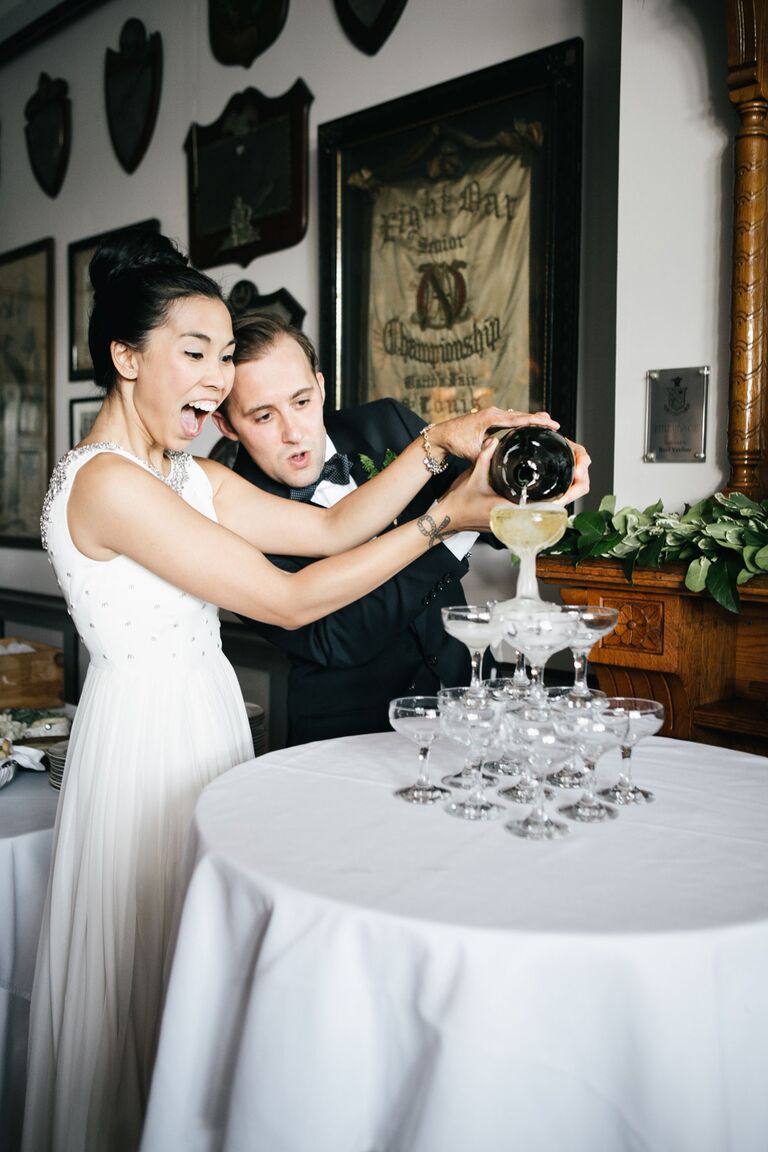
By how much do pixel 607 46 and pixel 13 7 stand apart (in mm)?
4464

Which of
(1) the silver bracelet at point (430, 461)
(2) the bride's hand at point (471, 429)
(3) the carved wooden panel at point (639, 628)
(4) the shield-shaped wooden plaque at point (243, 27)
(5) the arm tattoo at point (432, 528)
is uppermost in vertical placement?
(4) the shield-shaped wooden plaque at point (243, 27)

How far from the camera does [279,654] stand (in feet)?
14.8

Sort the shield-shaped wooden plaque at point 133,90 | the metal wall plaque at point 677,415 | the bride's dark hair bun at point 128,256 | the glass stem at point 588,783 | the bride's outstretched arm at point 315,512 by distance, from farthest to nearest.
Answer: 1. the shield-shaped wooden plaque at point 133,90
2. the metal wall plaque at point 677,415
3. the bride's outstretched arm at point 315,512
4. the bride's dark hair bun at point 128,256
5. the glass stem at point 588,783

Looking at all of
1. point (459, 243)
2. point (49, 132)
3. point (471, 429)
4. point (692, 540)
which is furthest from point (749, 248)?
point (49, 132)

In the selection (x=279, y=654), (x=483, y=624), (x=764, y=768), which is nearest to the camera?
(x=483, y=624)

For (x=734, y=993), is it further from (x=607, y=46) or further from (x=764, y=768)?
(x=607, y=46)

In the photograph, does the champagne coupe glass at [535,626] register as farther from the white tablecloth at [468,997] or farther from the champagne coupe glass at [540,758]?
the white tablecloth at [468,997]

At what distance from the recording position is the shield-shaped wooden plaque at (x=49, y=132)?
5828 mm

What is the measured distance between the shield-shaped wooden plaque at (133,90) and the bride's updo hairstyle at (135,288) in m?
3.69

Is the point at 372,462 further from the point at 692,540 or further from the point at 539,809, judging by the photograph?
the point at 539,809

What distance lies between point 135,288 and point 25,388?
4796 mm

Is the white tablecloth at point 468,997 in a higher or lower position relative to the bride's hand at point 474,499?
lower

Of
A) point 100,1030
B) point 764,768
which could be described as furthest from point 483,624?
point 100,1030

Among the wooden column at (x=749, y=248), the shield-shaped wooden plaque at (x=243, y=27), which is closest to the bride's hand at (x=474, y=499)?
the wooden column at (x=749, y=248)
